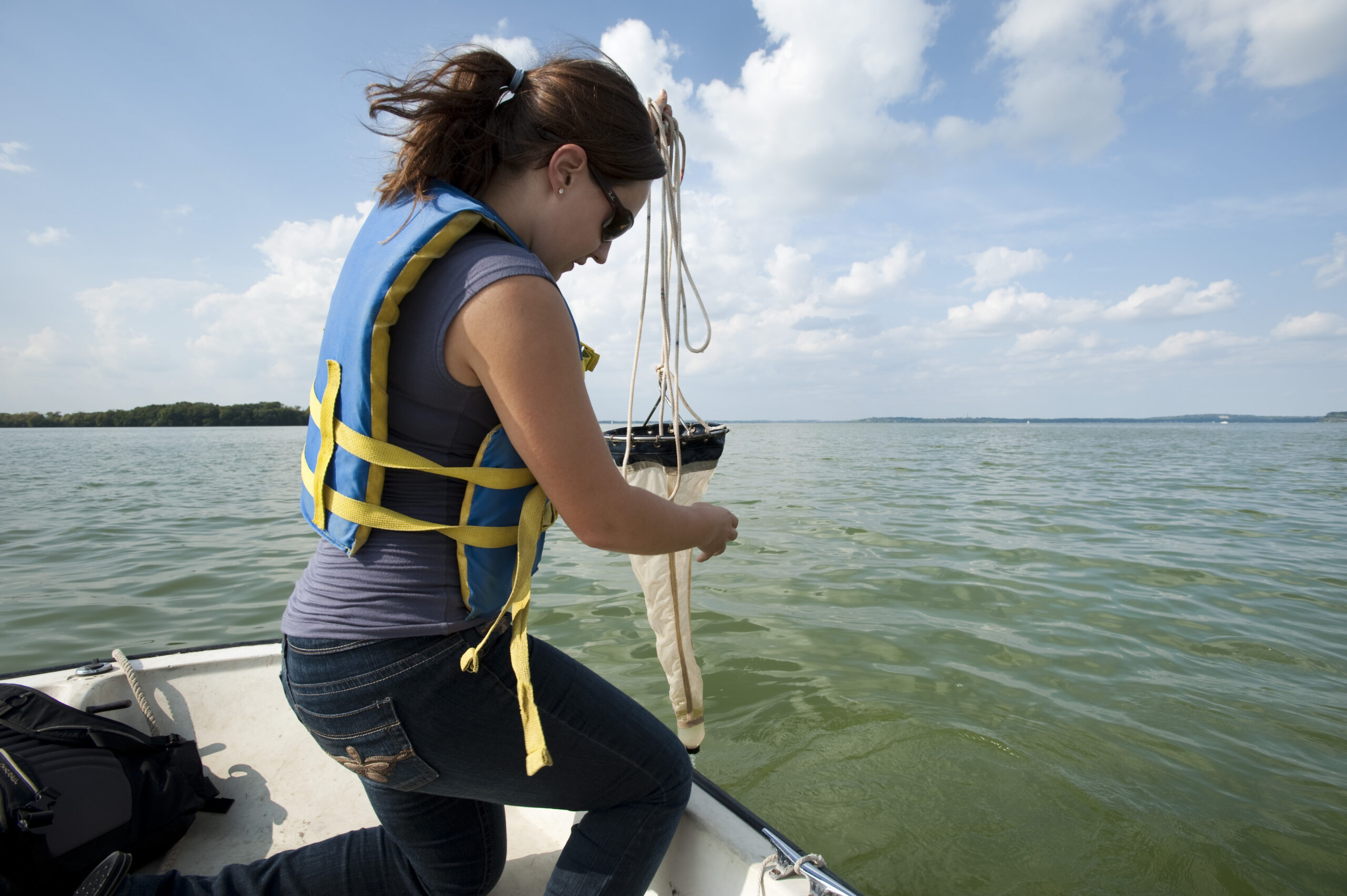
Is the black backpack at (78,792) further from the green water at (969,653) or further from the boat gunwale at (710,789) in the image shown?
the green water at (969,653)

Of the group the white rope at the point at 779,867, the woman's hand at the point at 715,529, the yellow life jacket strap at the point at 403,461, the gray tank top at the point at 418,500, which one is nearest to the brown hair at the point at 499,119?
the gray tank top at the point at 418,500

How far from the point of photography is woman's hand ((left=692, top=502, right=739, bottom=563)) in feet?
4.69

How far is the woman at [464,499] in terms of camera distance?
1.02 meters

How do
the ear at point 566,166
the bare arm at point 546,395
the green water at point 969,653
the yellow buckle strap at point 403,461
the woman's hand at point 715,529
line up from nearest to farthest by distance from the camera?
1. the bare arm at point 546,395
2. the yellow buckle strap at point 403,461
3. the ear at point 566,166
4. the woman's hand at point 715,529
5. the green water at point 969,653

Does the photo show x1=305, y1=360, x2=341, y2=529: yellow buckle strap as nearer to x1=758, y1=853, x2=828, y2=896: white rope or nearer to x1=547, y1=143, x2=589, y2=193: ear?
x1=547, y1=143, x2=589, y2=193: ear

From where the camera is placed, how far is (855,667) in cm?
456

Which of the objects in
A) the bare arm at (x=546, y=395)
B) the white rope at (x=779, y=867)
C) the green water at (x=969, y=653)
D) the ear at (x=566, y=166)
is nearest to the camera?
the bare arm at (x=546, y=395)

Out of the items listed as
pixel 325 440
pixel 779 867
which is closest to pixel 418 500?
pixel 325 440

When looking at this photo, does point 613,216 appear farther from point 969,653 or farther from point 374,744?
point 969,653

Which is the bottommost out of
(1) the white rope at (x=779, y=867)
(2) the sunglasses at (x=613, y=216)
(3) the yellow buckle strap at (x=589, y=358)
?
(1) the white rope at (x=779, y=867)

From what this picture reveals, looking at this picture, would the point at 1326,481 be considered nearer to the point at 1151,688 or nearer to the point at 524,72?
the point at 1151,688

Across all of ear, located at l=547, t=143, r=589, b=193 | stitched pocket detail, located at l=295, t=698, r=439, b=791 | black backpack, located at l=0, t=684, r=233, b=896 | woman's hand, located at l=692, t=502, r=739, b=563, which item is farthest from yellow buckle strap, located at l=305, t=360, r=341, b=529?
black backpack, located at l=0, t=684, r=233, b=896

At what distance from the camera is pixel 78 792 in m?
1.94

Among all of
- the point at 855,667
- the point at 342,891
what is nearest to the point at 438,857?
the point at 342,891
